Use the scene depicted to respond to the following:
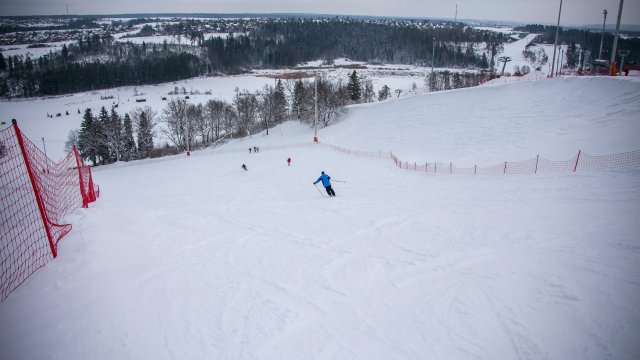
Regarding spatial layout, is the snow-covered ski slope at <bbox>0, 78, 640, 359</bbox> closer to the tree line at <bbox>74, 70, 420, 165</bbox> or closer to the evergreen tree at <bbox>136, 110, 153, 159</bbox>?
the tree line at <bbox>74, 70, 420, 165</bbox>

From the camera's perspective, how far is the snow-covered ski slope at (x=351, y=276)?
5.59 m

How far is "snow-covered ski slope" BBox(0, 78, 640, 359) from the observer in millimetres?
5586

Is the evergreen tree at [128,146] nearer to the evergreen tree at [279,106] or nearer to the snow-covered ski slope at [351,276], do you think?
the evergreen tree at [279,106]

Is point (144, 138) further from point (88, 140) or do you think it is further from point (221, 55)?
point (221, 55)

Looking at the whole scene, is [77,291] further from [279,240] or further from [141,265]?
[279,240]

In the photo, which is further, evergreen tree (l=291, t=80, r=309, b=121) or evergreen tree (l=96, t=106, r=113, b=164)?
evergreen tree (l=291, t=80, r=309, b=121)

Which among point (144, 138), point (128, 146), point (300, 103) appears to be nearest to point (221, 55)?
point (300, 103)

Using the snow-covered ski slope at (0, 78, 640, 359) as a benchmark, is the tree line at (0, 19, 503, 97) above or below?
above

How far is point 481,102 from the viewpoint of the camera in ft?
107

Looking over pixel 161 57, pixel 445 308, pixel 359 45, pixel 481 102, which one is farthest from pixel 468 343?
pixel 359 45

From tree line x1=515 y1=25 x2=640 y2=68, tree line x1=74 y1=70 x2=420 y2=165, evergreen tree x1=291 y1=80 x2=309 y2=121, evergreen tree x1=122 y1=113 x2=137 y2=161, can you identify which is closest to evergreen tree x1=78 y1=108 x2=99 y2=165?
tree line x1=74 y1=70 x2=420 y2=165

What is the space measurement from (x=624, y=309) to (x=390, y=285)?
3.73 metres

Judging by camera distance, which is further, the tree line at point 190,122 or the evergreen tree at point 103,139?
the tree line at point 190,122

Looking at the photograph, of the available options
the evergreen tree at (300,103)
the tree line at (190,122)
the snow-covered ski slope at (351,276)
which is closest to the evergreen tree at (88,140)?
the tree line at (190,122)
